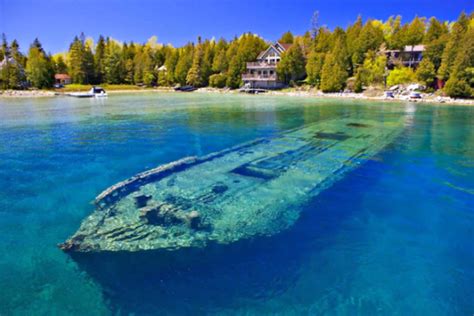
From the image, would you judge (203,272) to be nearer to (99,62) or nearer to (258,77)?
(258,77)

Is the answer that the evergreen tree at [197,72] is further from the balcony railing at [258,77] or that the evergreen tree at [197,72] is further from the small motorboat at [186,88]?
the balcony railing at [258,77]

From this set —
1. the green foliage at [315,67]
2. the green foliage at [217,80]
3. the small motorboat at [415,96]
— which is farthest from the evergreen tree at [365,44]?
the green foliage at [217,80]

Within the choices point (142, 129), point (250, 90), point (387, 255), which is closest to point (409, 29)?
point (250, 90)

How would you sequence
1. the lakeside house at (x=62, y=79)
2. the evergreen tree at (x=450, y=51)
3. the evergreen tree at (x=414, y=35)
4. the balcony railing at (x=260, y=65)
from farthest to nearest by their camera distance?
the lakeside house at (x=62, y=79), the balcony railing at (x=260, y=65), the evergreen tree at (x=414, y=35), the evergreen tree at (x=450, y=51)

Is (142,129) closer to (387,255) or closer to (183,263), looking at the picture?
(183,263)

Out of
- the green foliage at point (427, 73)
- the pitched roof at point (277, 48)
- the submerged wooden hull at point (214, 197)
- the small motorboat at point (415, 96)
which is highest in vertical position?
the pitched roof at point (277, 48)

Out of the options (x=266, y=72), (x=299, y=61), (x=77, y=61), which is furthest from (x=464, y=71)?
(x=77, y=61)
